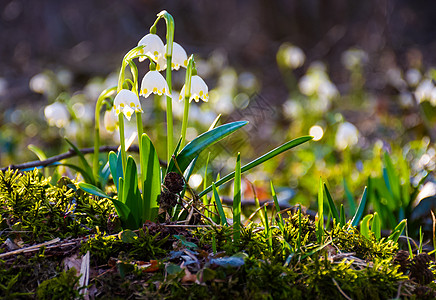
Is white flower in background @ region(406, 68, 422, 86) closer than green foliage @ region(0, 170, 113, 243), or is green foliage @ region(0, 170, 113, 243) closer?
green foliage @ region(0, 170, 113, 243)

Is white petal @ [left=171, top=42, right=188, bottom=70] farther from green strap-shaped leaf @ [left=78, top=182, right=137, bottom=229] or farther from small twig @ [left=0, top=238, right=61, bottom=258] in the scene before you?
small twig @ [left=0, top=238, right=61, bottom=258]

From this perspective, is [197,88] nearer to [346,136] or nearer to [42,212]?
[42,212]

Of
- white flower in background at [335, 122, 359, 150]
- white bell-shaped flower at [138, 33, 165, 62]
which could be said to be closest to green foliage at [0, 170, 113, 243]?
white bell-shaped flower at [138, 33, 165, 62]

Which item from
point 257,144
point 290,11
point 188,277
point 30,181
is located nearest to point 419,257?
point 188,277

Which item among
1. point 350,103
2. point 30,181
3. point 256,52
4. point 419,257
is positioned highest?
point 256,52

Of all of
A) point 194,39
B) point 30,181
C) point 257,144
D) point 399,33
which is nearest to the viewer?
point 30,181

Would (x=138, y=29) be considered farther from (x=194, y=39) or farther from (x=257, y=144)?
(x=257, y=144)

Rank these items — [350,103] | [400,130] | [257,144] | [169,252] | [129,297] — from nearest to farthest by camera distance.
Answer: [129,297] < [169,252] < [400,130] < [257,144] < [350,103]

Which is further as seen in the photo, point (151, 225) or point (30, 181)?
point (30, 181)
